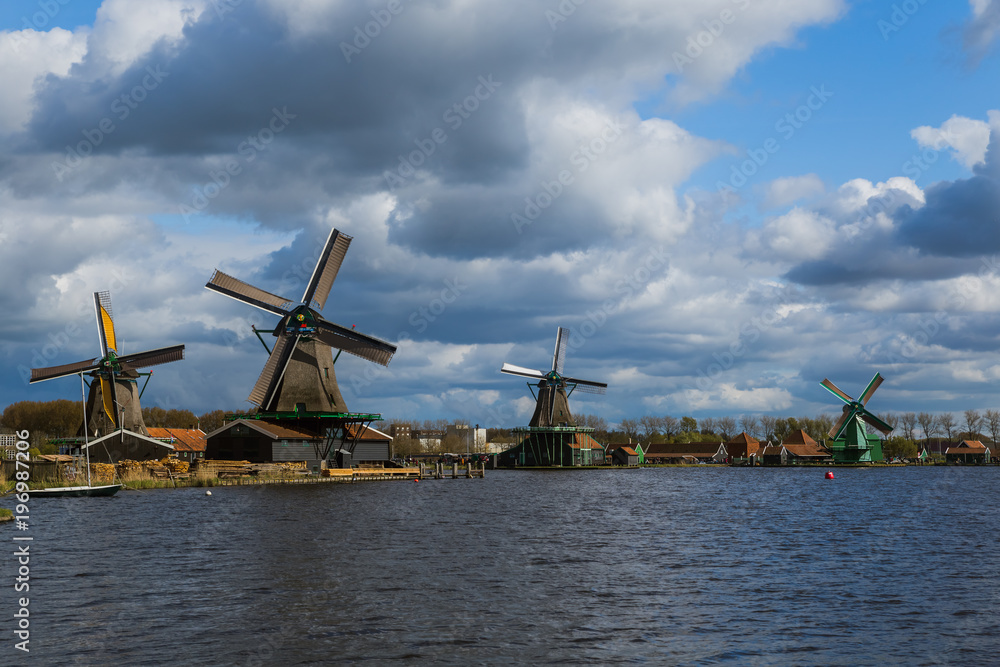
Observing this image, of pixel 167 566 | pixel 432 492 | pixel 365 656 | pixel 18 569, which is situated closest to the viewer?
pixel 365 656

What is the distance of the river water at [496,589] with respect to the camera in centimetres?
1506

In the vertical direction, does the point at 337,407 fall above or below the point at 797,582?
above

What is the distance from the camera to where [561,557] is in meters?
26.5

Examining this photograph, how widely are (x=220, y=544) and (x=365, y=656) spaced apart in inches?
593

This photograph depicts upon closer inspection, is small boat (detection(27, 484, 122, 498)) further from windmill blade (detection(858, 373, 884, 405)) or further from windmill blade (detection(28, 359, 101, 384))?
windmill blade (detection(858, 373, 884, 405))

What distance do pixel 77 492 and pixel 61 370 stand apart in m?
36.5

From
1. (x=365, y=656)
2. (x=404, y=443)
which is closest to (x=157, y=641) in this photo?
(x=365, y=656)

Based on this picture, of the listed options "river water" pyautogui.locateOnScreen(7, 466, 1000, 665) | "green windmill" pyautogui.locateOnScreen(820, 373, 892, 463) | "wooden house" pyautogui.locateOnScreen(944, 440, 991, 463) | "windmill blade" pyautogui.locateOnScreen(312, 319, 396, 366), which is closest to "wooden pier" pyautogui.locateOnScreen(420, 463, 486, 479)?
"windmill blade" pyautogui.locateOnScreen(312, 319, 396, 366)

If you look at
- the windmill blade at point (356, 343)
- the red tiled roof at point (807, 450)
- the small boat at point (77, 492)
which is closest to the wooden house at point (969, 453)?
the red tiled roof at point (807, 450)

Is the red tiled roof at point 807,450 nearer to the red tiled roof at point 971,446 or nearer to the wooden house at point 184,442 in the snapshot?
the red tiled roof at point 971,446

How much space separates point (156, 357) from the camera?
78.6 meters

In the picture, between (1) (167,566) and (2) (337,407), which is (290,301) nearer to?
(2) (337,407)

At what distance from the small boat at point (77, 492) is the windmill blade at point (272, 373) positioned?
2160 cm

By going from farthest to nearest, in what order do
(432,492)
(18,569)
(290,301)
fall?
(290,301)
(432,492)
(18,569)
